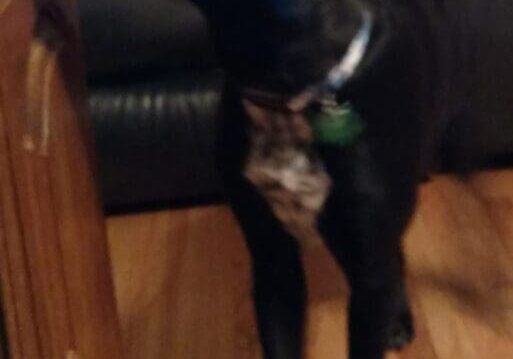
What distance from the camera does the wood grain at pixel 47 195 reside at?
2.17ft

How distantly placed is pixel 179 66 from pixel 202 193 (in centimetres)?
23

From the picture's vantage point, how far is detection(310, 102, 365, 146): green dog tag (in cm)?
92

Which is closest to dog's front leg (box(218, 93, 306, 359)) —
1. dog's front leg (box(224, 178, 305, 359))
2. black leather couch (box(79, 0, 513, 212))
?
dog's front leg (box(224, 178, 305, 359))

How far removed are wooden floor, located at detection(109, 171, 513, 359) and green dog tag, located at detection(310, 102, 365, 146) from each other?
0.48 metres

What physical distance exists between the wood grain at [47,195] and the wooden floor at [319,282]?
47cm

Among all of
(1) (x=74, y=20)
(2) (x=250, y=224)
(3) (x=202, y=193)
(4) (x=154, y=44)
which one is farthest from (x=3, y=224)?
(3) (x=202, y=193)

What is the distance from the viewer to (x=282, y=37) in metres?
0.86

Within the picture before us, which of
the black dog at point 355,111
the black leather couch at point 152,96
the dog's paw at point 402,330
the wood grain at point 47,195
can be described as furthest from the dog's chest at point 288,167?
the black leather couch at point 152,96

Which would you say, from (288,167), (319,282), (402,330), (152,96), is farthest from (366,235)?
(152,96)

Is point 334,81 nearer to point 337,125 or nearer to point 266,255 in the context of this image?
point 337,125

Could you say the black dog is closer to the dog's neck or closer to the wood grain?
the dog's neck

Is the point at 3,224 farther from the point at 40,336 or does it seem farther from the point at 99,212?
the point at 99,212

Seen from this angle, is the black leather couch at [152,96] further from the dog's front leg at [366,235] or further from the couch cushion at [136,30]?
the dog's front leg at [366,235]

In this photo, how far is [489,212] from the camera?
162 cm
